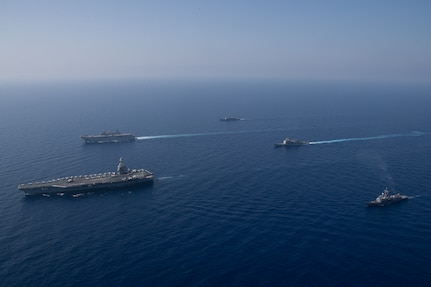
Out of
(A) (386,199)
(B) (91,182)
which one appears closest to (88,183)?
(B) (91,182)

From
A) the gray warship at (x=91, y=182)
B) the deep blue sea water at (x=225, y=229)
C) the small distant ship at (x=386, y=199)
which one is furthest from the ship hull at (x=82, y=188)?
the small distant ship at (x=386, y=199)

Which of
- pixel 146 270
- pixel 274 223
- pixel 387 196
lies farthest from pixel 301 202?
pixel 146 270

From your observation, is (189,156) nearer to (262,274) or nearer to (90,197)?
(90,197)

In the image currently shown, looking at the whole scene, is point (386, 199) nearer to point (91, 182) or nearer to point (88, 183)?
point (91, 182)

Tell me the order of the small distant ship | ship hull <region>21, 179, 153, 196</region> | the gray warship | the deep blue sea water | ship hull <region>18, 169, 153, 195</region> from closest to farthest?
1. the deep blue sea water
2. the small distant ship
3. ship hull <region>21, 179, 153, 196</region>
4. ship hull <region>18, 169, 153, 195</region>
5. the gray warship

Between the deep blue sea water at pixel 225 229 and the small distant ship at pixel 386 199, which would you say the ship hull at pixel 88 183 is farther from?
the small distant ship at pixel 386 199

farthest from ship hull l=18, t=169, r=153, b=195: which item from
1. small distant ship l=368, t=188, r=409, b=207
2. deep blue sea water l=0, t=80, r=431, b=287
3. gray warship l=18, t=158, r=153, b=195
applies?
small distant ship l=368, t=188, r=409, b=207

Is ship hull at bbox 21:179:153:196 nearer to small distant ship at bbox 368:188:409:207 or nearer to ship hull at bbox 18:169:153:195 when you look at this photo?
ship hull at bbox 18:169:153:195

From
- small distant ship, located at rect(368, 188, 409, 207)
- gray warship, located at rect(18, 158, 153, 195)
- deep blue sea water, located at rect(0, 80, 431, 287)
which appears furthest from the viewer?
gray warship, located at rect(18, 158, 153, 195)
